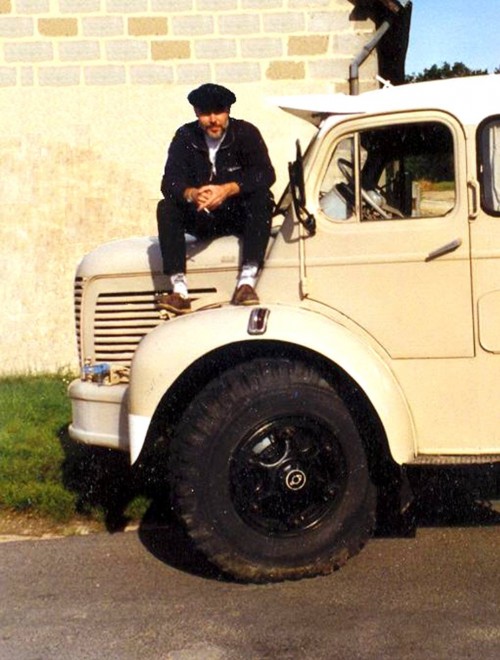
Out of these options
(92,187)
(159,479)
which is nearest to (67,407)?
(159,479)

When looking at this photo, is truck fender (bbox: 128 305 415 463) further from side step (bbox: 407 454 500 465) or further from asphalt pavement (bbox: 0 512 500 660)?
asphalt pavement (bbox: 0 512 500 660)

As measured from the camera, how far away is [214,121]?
21.4 feet

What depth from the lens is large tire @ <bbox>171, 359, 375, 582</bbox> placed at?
5.75m

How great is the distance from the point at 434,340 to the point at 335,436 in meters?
0.63

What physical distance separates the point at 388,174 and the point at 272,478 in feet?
5.26

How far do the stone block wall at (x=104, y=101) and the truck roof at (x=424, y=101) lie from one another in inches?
235

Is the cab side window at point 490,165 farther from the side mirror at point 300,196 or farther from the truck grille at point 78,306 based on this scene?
the truck grille at point 78,306

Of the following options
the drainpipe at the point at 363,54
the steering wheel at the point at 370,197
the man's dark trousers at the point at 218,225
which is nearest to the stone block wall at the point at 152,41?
the drainpipe at the point at 363,54

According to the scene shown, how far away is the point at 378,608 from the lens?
5383 mm

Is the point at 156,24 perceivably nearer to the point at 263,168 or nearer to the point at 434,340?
the point at 263,168

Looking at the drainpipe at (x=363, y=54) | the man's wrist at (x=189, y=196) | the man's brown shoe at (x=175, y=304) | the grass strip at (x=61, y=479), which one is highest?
the drainpipe at (x=363, y=54)

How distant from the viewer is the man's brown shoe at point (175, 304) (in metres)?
6.17

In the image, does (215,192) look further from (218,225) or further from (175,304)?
(175,304)

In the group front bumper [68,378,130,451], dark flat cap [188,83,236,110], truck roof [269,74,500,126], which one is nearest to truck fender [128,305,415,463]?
front bumper [68,378,130,451]
